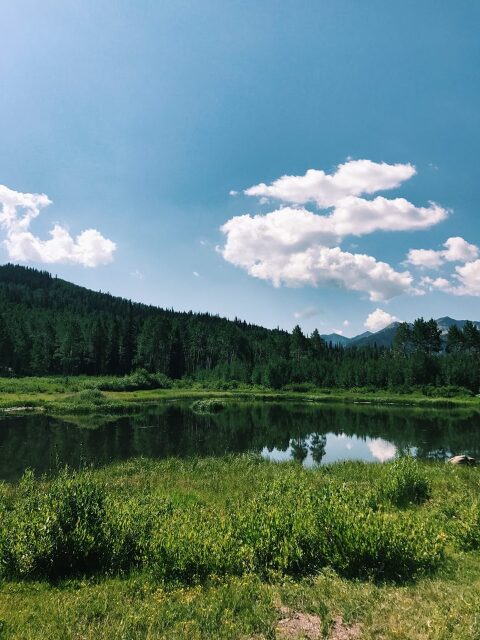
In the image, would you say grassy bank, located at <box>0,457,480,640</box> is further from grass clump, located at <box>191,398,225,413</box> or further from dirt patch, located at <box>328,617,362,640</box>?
grass clump, located at <box>191,398,225,413</box>

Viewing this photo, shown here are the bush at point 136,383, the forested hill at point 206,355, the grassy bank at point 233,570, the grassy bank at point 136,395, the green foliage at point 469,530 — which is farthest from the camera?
the forested hill at point 206,355

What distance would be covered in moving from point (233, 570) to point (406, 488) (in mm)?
11585

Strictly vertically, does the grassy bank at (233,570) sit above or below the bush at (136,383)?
above

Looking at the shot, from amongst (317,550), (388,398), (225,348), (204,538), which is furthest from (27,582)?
(225,348)

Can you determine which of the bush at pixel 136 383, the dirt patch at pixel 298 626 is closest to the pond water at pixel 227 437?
the dirt patch at pixel 298 626

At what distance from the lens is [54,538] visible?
10898mm

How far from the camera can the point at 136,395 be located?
3875 inches

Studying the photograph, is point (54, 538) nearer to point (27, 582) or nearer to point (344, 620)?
point (27, 582)

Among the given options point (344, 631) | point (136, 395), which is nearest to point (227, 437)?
point (344, 631)

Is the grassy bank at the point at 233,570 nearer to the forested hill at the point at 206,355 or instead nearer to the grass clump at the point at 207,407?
the grass clump at the point at 207,407

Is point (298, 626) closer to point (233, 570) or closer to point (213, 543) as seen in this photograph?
point (233, 570)

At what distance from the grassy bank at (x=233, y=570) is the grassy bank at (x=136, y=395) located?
205 ft

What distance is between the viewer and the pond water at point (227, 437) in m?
36.2

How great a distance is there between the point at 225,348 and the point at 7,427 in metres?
133
